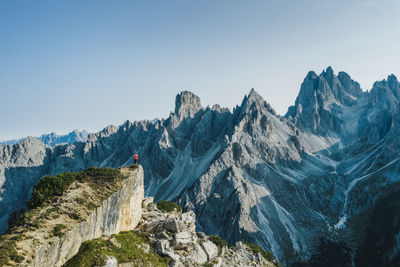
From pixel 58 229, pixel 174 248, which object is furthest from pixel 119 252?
pixel 174 248

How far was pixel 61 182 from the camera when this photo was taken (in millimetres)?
33750

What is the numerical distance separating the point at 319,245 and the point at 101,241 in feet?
284

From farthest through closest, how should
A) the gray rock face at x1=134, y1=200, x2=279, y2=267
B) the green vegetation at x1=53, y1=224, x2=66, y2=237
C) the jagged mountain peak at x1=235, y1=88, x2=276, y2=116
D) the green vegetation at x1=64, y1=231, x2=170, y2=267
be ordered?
the jagged mountain peak at x1=235, y1=88, x2=276, y2=116
the gray rock face at x1=134, y1=200, x2=279, y2=267
the green vegetation at x1=53, y1=224, x2=66, y2=237
the green vegetation at x1=64, y1=231, x2=170, y2=267

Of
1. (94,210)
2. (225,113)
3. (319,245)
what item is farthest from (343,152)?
(94,210)

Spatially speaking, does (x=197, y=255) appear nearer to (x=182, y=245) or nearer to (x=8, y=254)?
(x=182, y=245)

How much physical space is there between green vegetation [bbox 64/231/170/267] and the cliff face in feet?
4.43

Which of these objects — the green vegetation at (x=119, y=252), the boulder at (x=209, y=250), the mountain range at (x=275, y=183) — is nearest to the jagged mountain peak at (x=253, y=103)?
the mountain range at (x=275, y=183)

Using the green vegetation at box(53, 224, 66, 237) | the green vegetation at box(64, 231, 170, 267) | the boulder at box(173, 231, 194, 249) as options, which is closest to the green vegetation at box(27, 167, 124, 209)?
the green vegetation at box(53, 224, 66, 237)

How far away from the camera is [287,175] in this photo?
134750 mm

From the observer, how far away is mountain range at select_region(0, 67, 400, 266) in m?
90.1

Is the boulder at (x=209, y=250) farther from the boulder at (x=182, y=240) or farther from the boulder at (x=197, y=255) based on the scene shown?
the boulder at (x=182, y=240)

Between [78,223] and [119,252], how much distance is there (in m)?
5.43

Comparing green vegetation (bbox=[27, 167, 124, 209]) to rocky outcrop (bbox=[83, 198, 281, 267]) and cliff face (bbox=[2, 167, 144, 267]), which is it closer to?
cliff face (bbox=[2, 167, 144, 267])

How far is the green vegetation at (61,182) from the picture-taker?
3198 cm
